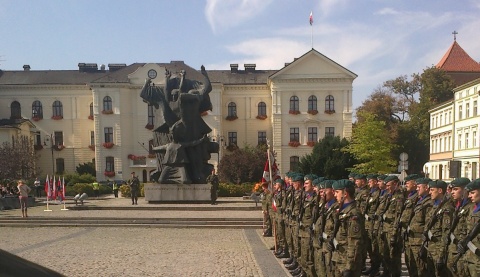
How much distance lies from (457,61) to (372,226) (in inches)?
2611

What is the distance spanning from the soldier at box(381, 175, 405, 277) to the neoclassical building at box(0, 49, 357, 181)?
44.2 meters

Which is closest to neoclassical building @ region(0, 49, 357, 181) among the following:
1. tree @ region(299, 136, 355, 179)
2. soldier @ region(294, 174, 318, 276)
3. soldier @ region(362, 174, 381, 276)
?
tree @ region(299, 136, 355, 179)

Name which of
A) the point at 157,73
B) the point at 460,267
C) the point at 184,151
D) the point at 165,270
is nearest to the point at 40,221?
the point at 184,151

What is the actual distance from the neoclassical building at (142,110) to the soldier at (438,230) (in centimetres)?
4589

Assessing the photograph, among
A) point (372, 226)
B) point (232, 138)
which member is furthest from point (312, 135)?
point (372, 226)

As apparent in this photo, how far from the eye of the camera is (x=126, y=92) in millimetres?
56156

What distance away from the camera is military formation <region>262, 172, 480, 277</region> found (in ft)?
19.2

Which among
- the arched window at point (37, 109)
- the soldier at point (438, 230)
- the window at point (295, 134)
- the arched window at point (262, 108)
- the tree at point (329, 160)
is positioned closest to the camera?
the soldier at point (438, 230)

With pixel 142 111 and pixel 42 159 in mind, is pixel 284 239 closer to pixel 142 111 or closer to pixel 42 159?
pixel 142 111

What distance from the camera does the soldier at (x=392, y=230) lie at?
8.17 metres

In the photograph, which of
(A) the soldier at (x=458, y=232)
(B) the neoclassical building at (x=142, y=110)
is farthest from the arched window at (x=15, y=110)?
(A) the soldier at (x=458, y=232)

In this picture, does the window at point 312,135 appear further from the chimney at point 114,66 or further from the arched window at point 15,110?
the arched window at point 15,110

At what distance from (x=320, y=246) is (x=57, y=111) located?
2302 inches

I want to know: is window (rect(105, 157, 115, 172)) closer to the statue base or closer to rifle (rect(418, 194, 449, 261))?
the statue base
